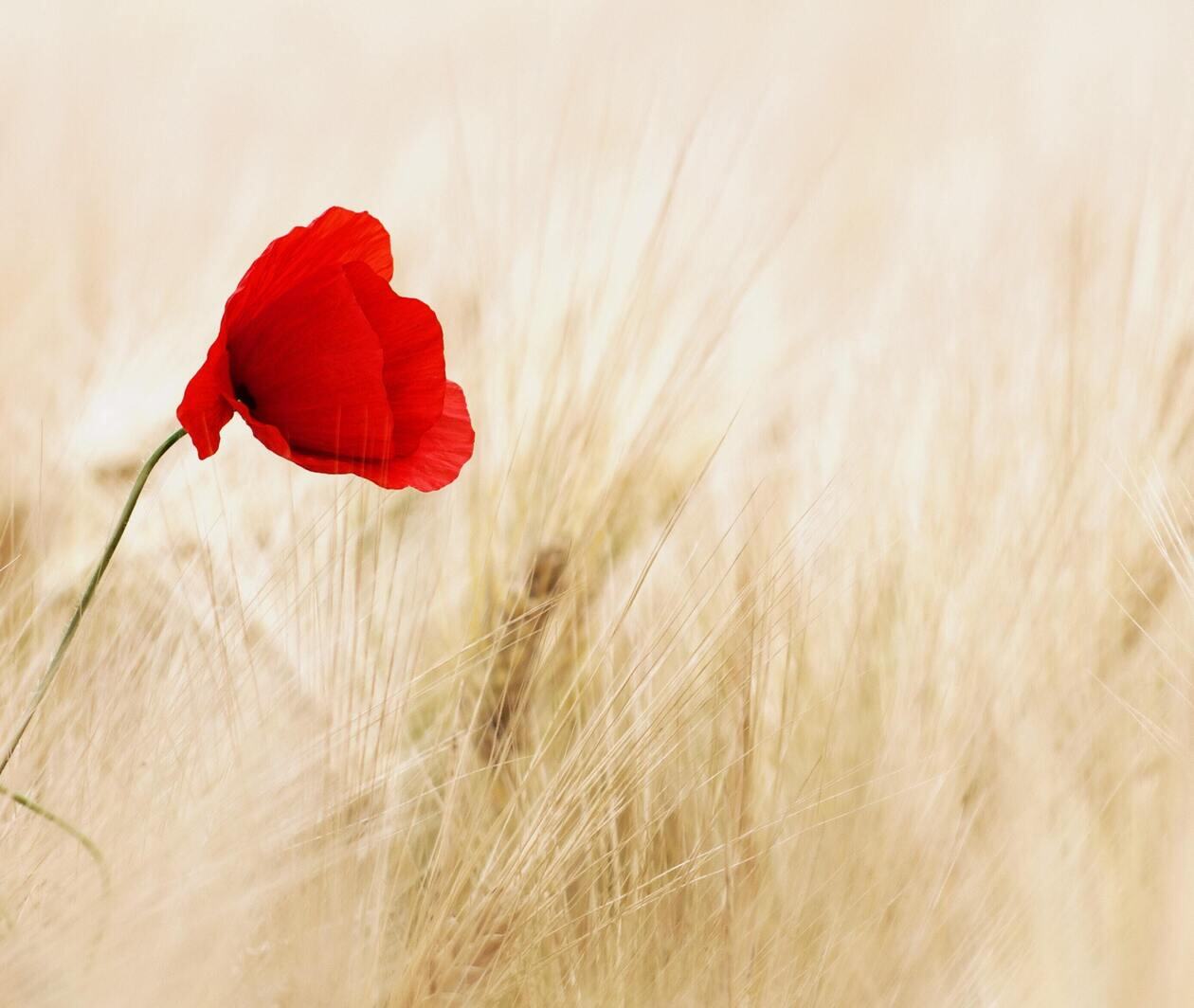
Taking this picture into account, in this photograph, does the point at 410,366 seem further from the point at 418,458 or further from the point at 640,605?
the point at 640,605

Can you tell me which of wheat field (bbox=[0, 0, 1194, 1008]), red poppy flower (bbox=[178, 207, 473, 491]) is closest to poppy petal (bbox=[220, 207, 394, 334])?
red poppy flower (bbox=[178, 207, 473, 491])

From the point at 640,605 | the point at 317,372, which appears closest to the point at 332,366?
the point at 317,372

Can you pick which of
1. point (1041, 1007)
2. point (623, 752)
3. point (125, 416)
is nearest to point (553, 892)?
point (623, 752)

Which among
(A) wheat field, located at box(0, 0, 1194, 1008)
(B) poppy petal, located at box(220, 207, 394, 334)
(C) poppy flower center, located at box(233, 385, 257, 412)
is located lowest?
(A) wheat field, located at box(0, 0, 1194, 1008)

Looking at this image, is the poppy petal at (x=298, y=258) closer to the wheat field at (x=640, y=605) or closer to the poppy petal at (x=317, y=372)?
the poppy petal at (x=317, y=372)

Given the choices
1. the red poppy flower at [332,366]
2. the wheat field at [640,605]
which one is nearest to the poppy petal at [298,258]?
the red poppy flower at [332,366]

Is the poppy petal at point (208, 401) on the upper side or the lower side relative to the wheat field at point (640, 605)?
upper

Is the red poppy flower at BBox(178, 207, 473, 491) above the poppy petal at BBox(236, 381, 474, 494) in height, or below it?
above

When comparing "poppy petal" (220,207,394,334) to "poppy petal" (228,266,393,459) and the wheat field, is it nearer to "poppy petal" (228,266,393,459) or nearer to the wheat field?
"poppy petal" (228,266,393,459)
